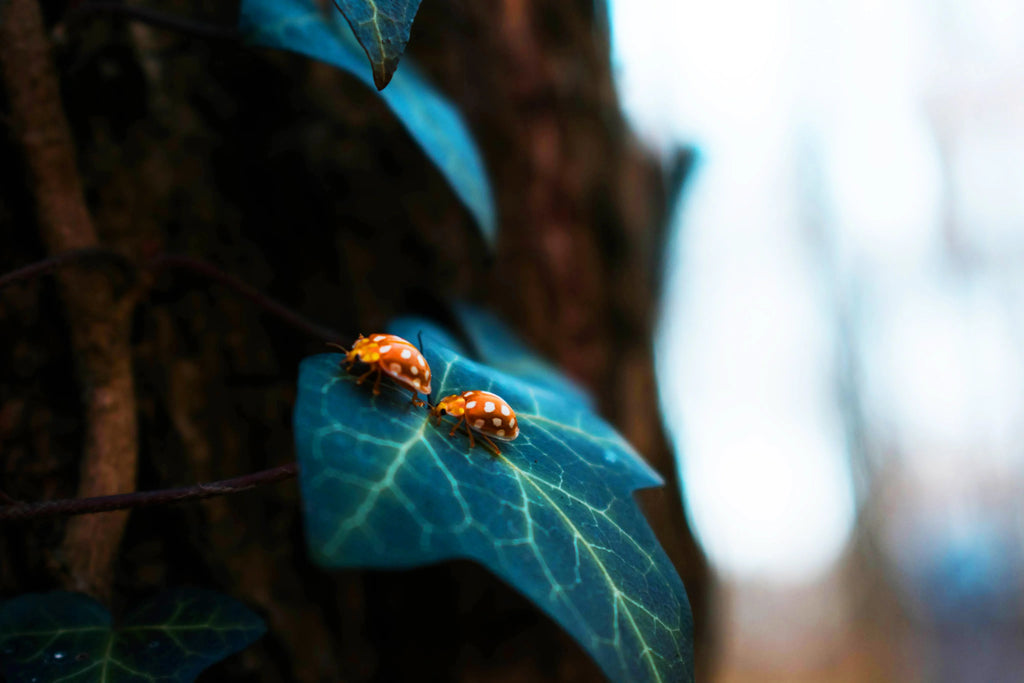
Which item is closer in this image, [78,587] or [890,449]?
[78,587]

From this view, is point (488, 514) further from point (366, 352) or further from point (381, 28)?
point (381, 28)

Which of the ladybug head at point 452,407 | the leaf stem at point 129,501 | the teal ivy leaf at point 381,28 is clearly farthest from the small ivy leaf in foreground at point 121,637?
the teal ivy leaf at point 381,28

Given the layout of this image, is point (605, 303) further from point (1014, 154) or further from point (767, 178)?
point (1014, 154)

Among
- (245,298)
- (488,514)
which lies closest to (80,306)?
(245,298)

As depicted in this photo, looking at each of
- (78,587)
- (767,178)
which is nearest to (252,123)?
(78,587)

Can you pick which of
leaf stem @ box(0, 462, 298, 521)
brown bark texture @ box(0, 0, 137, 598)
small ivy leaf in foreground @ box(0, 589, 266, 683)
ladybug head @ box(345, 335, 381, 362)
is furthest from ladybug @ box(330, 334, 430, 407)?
brown bark texture @ box(0, 0, 137, 598)

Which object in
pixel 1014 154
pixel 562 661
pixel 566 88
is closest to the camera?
pixel 562 661
